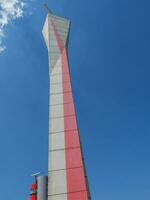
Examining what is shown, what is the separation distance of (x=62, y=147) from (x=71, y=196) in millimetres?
2422

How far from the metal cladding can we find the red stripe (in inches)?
42.1

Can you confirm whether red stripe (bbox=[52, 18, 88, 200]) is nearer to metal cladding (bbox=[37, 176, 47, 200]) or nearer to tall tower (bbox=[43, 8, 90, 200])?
tall tower (bbox=[43, 8, 90, 200])

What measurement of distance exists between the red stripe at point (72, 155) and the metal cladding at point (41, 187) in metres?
1.07

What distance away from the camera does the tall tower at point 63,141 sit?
1234cm

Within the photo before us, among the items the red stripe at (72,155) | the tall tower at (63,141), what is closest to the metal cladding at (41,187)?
the tall tower at (63,141)

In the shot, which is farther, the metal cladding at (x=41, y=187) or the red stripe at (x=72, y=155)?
the metal cladding at (x=41, y=187)

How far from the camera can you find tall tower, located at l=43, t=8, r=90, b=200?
1234 centimetres

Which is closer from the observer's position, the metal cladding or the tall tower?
the tall tower

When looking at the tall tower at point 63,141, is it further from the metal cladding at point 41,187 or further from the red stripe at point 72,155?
the metal cladding at point 41,187

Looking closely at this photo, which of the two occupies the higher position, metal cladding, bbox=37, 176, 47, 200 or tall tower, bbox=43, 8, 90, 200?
tall tower, bbox=43, 8, 90, 200

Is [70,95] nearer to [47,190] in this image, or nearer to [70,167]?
[70,167]

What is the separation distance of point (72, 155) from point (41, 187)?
6.57 feet

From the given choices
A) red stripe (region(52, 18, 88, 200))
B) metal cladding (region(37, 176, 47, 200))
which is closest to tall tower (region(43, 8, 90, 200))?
red stripe (region(52, 18, 88, 200))

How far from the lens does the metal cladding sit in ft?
41.0
